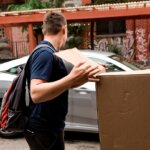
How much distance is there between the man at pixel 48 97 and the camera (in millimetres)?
2918

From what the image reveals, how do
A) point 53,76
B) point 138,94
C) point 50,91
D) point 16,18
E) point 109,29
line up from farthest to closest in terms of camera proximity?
1. point 109,29
2. point 16,18
3. point 53,76
4. point 50,91
5. point 138,94

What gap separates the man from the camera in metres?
2.92

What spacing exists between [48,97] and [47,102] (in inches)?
9.3

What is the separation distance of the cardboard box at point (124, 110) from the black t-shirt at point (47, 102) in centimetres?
53

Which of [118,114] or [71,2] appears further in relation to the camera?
[71,2]

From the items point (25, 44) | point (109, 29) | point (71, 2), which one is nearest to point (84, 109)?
point (109, 29)

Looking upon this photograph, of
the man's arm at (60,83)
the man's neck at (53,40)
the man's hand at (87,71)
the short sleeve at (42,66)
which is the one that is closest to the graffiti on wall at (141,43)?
the man's neck at (53,40)

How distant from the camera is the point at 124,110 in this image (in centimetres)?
248

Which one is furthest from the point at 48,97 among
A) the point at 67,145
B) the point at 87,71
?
the point at 67,145

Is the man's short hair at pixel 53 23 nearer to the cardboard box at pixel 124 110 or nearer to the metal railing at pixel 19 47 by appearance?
the cardboard box at pixel 124 110

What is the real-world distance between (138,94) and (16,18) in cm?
1066

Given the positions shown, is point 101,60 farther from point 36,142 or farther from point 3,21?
point 3,21

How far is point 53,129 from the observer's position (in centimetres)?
313

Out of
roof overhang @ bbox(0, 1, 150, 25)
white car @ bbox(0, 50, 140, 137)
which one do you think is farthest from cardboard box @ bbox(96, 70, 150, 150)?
roof overhang @ bbox(0, 1, 150, 25)
